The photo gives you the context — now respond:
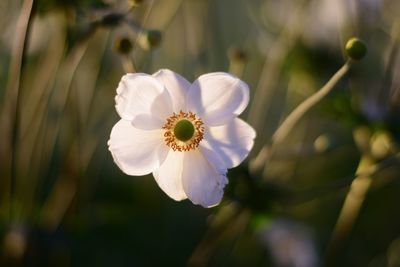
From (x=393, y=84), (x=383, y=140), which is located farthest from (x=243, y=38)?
(x=383, y=140)

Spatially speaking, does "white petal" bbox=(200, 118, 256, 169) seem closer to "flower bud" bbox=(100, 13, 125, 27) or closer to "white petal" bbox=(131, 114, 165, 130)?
"white petal" bbox=(131, 114, 165, 130)

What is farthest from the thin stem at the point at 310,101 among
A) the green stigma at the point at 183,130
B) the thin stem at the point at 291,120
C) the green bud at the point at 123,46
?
the green bud at the point at 123,46

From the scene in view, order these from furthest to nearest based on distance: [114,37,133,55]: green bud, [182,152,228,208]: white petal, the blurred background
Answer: the blurred background
[114,37,133,55]: green bud
[182,152,228,208]: white petal

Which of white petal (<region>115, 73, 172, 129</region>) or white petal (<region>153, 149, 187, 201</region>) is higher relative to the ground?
white petal (<region>115, 73, 172, 129</region>)

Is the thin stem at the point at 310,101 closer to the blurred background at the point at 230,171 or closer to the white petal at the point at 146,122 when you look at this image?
the blurred background at the point at 230,171

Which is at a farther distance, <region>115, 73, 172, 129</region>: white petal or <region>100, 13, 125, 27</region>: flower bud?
<region>100, 13, 125, 27</region>: flower bud

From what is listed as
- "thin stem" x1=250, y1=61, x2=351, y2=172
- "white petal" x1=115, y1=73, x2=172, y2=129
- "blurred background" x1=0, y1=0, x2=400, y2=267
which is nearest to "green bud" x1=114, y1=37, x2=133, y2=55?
"blurred background" x1=0, y1=0, x2=400, y2=267

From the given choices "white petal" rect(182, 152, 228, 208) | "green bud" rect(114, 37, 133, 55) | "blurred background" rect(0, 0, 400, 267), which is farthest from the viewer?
"blurred background" rect(0, 0, 400, 267)

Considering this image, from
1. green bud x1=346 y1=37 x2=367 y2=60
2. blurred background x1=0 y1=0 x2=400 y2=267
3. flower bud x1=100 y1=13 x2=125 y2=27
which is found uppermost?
flower bud x1=100 y1=13 x2=125 y2=27

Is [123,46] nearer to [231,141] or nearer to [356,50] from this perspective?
[231,141]

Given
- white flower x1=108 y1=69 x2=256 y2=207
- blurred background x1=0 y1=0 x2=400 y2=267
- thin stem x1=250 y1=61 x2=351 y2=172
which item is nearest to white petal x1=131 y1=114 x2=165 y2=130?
white flower x1=108 y1=69 x2=256 y2=207
